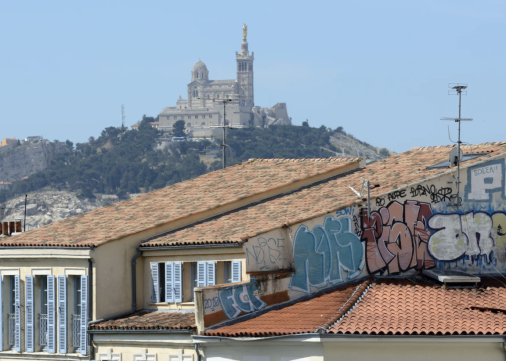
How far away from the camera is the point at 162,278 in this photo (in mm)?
32094

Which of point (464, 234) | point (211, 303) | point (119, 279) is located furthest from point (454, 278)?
point (119, 279)

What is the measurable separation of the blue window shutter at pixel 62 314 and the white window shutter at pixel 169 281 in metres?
3.27

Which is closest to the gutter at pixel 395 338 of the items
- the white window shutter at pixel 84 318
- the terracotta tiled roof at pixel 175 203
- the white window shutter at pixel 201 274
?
the white window shutter at pixel 201 274

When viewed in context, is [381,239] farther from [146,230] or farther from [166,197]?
[166,197]

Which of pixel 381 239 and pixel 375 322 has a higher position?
pixel 381 239

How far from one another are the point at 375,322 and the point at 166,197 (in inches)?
520

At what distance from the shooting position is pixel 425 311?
89.6 ft

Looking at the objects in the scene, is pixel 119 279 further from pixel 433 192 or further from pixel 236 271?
pixel 433 192

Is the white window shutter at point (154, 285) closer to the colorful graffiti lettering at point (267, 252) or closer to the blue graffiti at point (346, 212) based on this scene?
the colorful graffiti lettering at point (267, 252)

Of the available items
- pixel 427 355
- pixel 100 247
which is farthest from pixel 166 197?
pixel 427 355

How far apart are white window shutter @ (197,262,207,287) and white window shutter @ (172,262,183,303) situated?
0.75 m

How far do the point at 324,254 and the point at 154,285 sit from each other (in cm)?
593

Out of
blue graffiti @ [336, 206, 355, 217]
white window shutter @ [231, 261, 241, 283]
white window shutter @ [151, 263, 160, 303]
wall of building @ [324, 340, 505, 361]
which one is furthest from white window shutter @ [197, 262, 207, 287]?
wall of building @ [324, 340, 505, 361]

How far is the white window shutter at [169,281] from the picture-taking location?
31359mm
